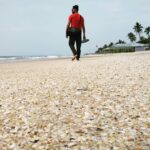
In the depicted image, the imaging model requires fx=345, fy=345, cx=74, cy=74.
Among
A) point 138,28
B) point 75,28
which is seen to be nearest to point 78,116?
point 75,28

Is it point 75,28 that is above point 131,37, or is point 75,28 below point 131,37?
below

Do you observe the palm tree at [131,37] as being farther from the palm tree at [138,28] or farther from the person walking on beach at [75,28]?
the person walking on beach at [75,28]

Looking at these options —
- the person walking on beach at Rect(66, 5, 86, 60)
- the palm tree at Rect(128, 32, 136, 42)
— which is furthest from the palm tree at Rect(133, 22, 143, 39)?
the person walking on beach at Rect(66, 5, 86, 60)

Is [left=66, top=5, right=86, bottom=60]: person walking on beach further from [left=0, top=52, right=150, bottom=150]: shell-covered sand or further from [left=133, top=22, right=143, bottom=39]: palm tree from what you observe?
[left=133, top=22, right=143, bottom=39]: palm tree

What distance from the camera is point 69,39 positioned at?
14.9m

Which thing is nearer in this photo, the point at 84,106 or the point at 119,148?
the point at 119,148

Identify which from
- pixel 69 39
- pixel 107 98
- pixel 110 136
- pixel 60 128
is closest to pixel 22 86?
pixel 107 98

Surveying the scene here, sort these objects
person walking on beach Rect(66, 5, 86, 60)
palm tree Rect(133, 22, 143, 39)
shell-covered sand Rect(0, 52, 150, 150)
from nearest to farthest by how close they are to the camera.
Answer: shell-covered sand Rect(0, 52, 150, 150), person walking on beach Rect(66, 5, 86, 60), palm tree Rect(133, 22, 143, 39)

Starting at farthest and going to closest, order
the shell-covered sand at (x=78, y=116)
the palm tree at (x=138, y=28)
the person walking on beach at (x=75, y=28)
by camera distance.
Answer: the palm tree at (x=138, y=28) < the person walking on beach at (x=75, y=28) < the shell-covered sand at (x=78, y=116)

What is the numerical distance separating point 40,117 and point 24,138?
80 centimetres

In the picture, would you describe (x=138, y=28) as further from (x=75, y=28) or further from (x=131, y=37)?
(x=75, y=28)

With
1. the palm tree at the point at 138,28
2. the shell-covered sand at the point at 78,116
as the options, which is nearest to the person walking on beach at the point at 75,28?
the shell-covered sand at the point at 78,116

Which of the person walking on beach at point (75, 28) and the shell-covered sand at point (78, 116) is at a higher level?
the person walking on beach at point (75, 28)

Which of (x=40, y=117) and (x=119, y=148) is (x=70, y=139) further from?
(x=40, y=117)
